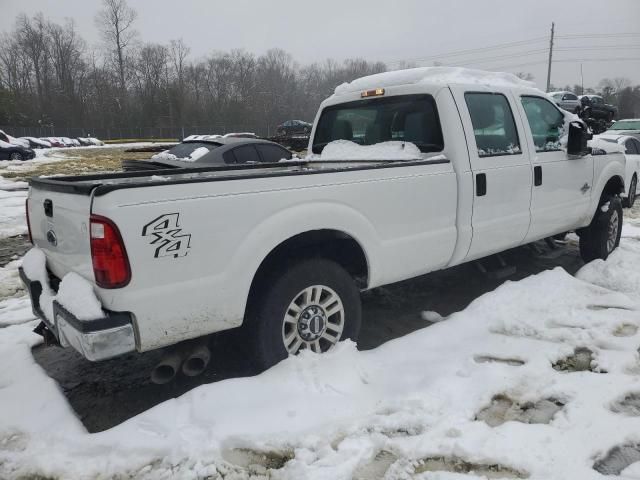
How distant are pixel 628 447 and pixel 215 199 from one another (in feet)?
8.24

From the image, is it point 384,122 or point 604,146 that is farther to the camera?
point 604,146

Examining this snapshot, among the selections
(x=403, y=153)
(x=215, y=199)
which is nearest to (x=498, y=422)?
(x=215, y=199)

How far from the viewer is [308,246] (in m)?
3.40

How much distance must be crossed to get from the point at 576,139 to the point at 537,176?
770 millimetres

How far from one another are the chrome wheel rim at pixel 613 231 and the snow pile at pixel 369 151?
126 inches

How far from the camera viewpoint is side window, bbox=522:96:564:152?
495cm

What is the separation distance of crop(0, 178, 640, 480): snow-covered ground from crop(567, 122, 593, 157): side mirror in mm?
1968

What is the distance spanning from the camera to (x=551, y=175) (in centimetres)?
495

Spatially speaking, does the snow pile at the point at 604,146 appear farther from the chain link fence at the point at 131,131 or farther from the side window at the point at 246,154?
the chain link fence at the point at 131,131

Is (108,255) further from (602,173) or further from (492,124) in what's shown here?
(602,173)

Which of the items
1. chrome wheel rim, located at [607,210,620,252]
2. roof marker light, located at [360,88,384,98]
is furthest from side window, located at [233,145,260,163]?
chrome wheel rim, located at [607,210,620,252]

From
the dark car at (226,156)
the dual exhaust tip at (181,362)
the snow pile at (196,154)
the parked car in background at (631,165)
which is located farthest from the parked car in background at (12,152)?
the dual exhaust tip at (181,362)

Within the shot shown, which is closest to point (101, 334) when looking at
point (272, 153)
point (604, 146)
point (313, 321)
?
point (313, 321)

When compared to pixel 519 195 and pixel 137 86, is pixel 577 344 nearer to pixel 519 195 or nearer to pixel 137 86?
pixel 519 195
